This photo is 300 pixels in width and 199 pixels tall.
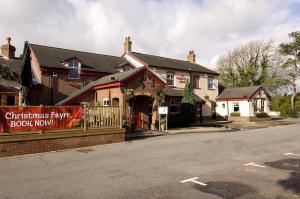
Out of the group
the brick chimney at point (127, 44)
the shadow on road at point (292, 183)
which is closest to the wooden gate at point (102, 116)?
the shadow on road at point (292, 183)

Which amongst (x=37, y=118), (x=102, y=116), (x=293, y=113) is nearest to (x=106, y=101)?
(x=102, y=116)

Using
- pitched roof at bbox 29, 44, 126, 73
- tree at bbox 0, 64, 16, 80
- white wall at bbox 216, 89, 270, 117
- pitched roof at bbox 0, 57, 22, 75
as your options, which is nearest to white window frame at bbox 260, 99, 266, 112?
white wall at bbox 216, 89, 270, 117

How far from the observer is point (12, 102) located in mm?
24484

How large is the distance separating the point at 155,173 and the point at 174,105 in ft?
68.6

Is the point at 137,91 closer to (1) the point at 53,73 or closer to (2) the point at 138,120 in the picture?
(2) the point at 138,120

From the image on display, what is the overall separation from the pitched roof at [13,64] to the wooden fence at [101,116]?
17.6 meters

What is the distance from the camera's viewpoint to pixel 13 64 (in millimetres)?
32625

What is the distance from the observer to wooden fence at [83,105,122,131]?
1606cm

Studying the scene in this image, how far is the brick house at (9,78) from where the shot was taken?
23.5m

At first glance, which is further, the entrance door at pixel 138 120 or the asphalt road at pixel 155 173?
the entrance door at pixel 138 120

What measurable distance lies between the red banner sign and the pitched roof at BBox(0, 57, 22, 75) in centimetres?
1777

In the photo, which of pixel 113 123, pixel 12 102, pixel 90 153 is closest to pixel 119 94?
pixel 113 123

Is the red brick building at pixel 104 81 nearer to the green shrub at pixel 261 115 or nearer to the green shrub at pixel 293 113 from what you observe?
the green shrub at pixel 261 115

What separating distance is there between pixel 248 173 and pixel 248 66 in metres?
46.3
